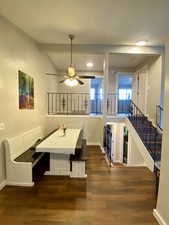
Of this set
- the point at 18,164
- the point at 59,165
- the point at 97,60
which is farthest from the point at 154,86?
the point at 18,164

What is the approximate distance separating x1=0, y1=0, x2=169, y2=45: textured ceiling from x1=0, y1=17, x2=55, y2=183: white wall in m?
0.27

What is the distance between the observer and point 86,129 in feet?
18.5

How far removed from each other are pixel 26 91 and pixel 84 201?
2791 millimetres

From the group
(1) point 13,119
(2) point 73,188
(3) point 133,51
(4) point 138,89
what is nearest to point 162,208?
(2) point 73,188

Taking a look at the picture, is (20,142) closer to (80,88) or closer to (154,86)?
(154,86)

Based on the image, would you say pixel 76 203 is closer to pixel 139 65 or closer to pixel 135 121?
pixel 135 121

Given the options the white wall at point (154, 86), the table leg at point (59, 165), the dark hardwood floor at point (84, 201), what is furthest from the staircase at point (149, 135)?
the table leg at point (59, 165)

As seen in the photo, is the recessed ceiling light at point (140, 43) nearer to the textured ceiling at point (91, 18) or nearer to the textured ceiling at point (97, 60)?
the textured ceiling at point (91, 18)

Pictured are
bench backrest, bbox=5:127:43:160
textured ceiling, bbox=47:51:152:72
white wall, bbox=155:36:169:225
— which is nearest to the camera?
white wall, bbox=155:36:169:225

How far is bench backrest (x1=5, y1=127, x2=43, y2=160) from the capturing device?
2.89 meters

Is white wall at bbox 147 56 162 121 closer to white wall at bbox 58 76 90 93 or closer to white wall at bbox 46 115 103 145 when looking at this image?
white wall at bbox 46 115 103 145

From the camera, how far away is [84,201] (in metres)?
2.40

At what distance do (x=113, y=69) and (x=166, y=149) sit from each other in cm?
582

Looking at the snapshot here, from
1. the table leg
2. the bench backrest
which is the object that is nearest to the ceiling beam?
the bench backrest
